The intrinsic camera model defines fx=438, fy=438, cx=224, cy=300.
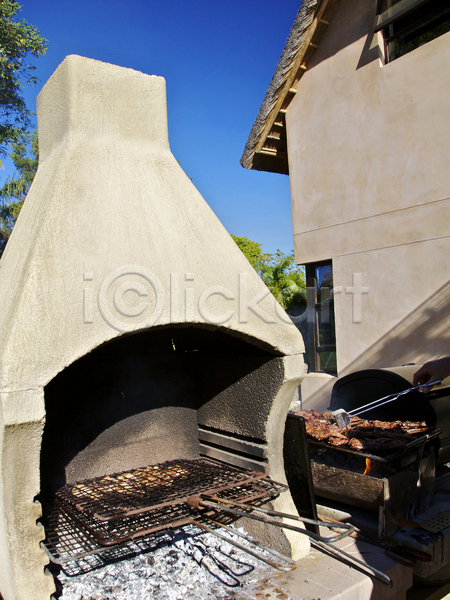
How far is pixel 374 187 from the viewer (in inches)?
273

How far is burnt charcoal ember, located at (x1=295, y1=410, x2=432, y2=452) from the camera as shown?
369cm

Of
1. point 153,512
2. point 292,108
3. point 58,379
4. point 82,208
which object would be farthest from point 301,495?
point 292,108

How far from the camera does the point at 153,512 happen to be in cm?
267

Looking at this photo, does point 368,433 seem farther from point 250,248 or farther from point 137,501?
point 250,248

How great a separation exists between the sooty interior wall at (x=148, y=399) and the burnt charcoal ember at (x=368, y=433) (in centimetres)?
107

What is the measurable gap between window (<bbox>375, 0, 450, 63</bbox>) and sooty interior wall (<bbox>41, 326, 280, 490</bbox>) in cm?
600

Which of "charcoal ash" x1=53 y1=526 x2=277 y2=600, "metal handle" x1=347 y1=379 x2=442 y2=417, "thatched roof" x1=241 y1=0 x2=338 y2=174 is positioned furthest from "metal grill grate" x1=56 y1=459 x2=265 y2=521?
"thatched roof" x1=241 y1=0 x2=338 y2=174

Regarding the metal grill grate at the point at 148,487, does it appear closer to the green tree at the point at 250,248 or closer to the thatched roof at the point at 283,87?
the thatched roof at the point at 283,87

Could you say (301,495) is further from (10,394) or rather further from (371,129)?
(371,129)

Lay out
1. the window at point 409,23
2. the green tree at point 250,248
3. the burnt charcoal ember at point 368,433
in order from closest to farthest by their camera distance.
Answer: the burnt charcoal ember at point 368,433 → the window at point 409,23 → the green tree at point 250,248

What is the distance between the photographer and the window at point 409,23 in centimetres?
637

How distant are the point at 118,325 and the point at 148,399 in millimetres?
1423

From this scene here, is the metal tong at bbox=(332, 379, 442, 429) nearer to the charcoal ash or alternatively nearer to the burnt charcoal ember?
the burnt charcoal ember

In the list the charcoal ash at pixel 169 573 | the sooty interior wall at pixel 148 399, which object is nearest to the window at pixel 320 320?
the sooty interior wall at pixel 148 399
